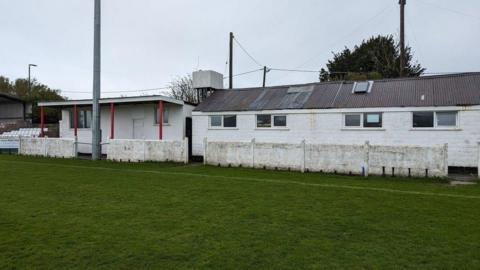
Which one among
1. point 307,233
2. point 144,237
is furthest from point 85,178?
point 307,233

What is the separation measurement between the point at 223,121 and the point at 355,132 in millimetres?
6586

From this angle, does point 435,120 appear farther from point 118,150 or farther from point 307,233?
point 118,150

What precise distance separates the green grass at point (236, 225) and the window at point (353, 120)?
5976 mm

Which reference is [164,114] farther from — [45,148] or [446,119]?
[446,119]

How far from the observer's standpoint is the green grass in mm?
4234

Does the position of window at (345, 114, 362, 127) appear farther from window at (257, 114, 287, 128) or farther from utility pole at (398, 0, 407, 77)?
utility pole at (398, 0, 407, 77)

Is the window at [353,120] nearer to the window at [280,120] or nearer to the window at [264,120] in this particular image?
the window at [280,120]

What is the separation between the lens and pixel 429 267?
13.2 feet

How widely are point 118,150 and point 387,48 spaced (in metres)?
27.5

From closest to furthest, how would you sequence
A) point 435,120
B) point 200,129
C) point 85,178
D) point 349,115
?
point 85,178 → point 435,120 → point 349,115 → point 200,129

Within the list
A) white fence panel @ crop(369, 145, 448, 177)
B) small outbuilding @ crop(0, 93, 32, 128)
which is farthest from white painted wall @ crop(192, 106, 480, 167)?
small outbuilding @ crop(0, 93, 32, 128)

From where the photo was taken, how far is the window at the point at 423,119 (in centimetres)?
1444

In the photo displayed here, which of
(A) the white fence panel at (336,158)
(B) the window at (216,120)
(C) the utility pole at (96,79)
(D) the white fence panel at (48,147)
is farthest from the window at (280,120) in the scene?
(D) the white fence panel at (48,147)

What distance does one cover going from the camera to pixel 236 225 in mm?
5711
